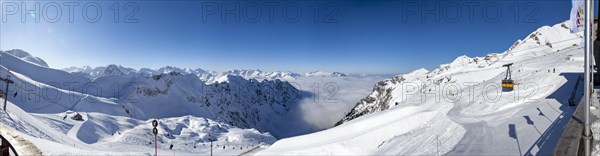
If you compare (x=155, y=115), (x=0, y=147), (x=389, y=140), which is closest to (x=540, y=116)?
(x=389, y=140)

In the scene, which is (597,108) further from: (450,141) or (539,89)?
(539,89)

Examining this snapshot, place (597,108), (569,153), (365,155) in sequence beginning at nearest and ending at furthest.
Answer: (569,153), (597,108), (365,155)

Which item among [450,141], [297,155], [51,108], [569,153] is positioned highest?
[569,153]

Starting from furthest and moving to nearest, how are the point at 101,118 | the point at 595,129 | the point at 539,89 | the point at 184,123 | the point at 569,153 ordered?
the point at 184,123, the point at 101,118, the point at 539,89, the point at 595,129, the point at 569,153

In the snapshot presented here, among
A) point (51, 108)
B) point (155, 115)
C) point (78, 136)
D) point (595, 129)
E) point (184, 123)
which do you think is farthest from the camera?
point (155, 115)

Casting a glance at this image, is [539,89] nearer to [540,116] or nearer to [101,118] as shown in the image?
[540,116]

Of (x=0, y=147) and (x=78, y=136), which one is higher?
(x=0, y=147)

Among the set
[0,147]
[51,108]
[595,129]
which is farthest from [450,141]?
[51,108]

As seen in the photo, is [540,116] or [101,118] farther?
[101,118]

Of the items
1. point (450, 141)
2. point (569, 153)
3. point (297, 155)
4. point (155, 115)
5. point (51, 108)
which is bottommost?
point (155, 115)
